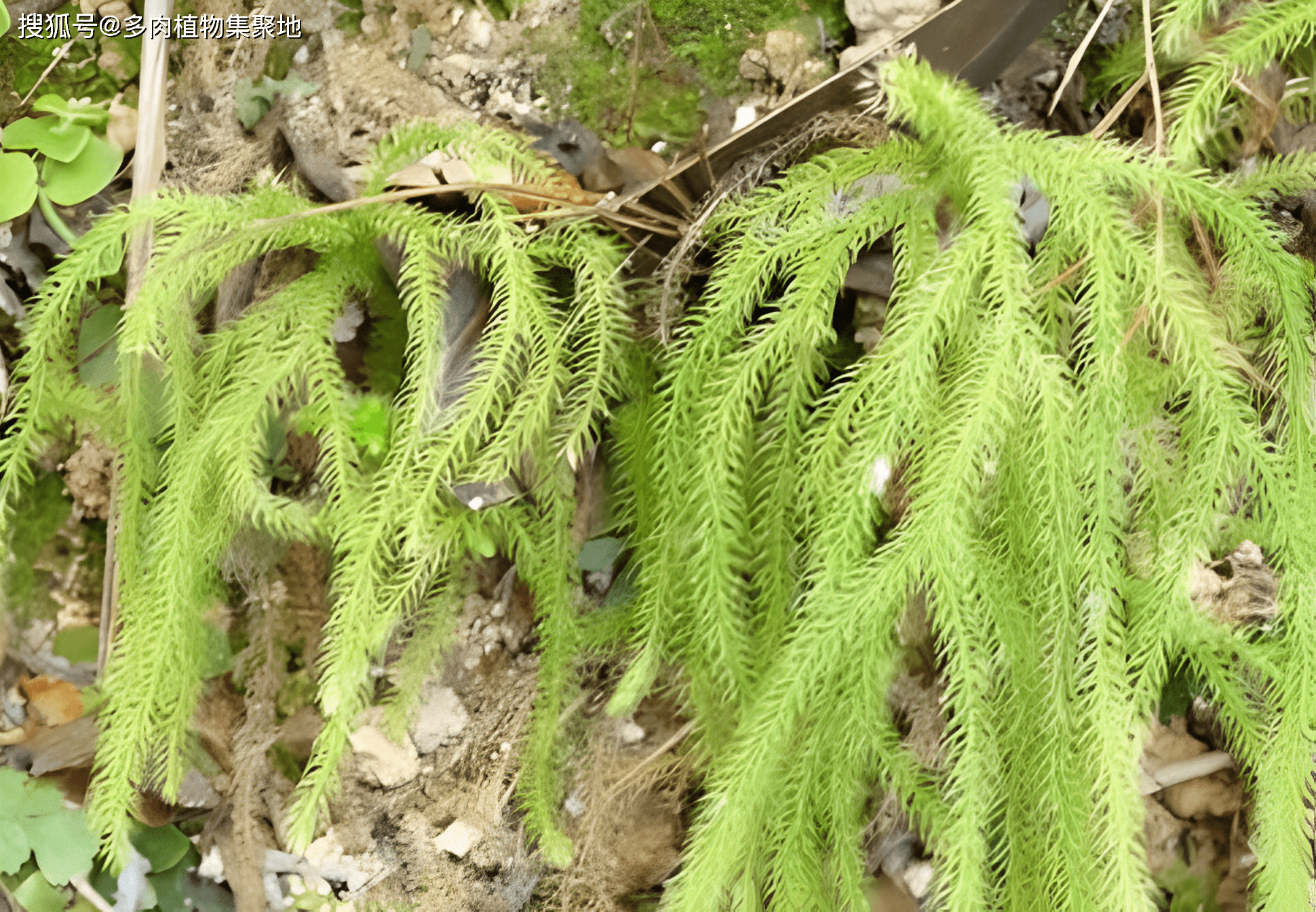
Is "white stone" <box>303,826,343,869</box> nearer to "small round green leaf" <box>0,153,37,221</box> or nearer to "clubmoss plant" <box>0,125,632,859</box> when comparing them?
"clubmoss plant" <box>0,125,632,859</box>

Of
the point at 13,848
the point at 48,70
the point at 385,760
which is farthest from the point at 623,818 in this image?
the point at 48,70

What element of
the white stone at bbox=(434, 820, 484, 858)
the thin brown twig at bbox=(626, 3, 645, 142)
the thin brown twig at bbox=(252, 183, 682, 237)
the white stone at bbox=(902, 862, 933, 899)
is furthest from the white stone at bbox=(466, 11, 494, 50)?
the white stone at bbox=(902, 862, 933, 899)

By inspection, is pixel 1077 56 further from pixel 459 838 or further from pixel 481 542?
pixel 459 838

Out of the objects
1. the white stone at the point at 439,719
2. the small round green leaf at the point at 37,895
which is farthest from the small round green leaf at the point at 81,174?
the small round green leaf at the point at 37,895

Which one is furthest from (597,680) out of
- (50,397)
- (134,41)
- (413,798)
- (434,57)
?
(134,41)

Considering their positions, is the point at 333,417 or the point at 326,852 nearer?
the point at 333,417

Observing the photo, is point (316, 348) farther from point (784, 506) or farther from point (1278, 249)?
point (1278, 249)
